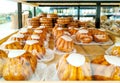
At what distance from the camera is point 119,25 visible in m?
1.79

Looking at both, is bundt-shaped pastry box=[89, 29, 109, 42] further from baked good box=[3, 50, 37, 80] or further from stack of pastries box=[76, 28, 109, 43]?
baked good box=[3, 50, 37, 80]

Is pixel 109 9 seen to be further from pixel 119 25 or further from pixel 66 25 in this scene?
pixel 66 25

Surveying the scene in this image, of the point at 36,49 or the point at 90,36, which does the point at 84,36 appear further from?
the point at 36,49

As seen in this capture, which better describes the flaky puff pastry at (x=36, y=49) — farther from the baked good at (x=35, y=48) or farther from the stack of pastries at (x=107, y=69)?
the stack of pastries at (x=107, y=69)

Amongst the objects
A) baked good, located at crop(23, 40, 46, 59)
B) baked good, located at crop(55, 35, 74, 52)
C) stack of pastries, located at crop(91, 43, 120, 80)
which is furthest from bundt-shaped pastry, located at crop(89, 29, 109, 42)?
stack of pastries, located at crop(91, 43, 120, 80)

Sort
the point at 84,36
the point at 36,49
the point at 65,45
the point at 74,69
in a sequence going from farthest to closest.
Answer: the point at 84,36
the point at 65,45
the point at 36,49
the point at 74,69

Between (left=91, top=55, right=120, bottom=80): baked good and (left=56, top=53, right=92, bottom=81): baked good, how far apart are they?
0.07ft

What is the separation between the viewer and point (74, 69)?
19.1 inches

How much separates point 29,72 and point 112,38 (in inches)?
31.4

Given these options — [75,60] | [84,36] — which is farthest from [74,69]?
[84,36]

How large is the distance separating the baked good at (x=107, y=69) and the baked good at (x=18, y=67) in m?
0.16

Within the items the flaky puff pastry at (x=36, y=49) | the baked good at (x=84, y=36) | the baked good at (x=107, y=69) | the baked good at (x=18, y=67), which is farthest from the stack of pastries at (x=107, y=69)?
the baked good at (x=84, y=36)

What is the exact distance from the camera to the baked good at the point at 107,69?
49 centimetres

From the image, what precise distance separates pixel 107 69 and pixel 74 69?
3.2 inches
